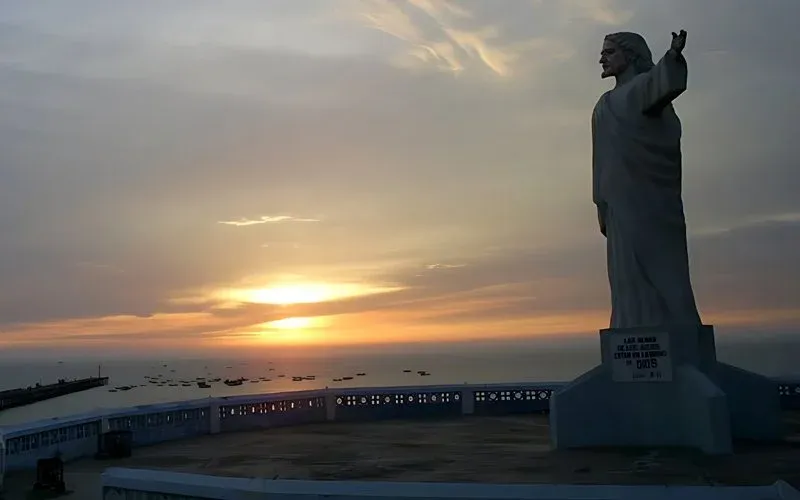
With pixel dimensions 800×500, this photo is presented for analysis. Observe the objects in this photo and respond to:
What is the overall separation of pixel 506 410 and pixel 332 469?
10005 millimetres

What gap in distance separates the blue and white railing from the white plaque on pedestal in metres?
7.26

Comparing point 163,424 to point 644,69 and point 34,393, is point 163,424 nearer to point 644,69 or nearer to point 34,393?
point 644,69

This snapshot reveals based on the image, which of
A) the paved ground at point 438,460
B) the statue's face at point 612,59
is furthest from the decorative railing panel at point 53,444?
the statue's face at point 612,59

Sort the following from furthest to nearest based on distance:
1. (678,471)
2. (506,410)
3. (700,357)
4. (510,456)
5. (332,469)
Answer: (506,410), (700,357), (510,456), (332,469), (678,471)

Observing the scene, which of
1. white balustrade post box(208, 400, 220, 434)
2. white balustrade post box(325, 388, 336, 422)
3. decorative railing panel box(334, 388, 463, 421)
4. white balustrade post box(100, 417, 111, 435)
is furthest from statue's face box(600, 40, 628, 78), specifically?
white balustrade post box(100, 417, 111, 435)

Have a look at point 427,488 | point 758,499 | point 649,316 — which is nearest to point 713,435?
point 649,316

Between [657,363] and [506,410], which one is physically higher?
[657,363]

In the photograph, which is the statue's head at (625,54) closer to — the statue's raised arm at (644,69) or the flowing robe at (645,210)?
the statue's raised arm at (644,69)

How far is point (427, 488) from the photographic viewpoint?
5.88 metres

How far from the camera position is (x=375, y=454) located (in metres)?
13.2

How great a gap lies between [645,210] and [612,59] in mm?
2908

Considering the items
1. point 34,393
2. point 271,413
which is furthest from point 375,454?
point 34,393

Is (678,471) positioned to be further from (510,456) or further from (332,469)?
(332,469)

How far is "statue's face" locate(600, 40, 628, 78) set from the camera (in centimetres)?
1441
